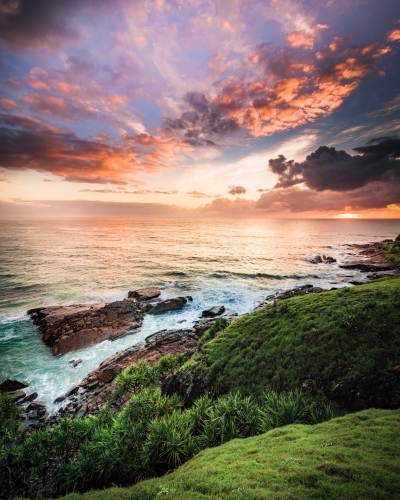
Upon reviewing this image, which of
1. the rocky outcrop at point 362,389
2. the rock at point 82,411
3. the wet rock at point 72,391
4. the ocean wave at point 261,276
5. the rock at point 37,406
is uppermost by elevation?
the rocky outcrop at point 362,389

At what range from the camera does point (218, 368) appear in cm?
1341

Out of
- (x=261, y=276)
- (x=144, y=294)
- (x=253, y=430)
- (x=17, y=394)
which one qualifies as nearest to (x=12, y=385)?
(x=17, y=394)

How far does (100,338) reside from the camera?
90.4 feet

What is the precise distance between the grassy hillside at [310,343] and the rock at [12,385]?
53.2ft

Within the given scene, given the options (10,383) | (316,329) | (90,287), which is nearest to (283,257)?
(90,287)

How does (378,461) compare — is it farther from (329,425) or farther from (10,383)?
(10,383)

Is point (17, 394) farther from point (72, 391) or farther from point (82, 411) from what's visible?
point (82, 411)

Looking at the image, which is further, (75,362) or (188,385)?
(75,362)

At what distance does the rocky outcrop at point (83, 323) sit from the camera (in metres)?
26.6

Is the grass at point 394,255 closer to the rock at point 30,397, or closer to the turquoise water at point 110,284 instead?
the turquoise water at point 110,284

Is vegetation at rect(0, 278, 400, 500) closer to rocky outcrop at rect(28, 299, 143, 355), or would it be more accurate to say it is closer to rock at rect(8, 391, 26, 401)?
rock at rect(8, 391, 26, 401)

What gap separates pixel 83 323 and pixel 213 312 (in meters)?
16.6

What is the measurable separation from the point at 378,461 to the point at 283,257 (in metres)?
70.1

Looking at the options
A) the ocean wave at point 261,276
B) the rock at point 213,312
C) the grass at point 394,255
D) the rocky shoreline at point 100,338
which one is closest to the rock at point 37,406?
the rocky shoreline at point 100,338
